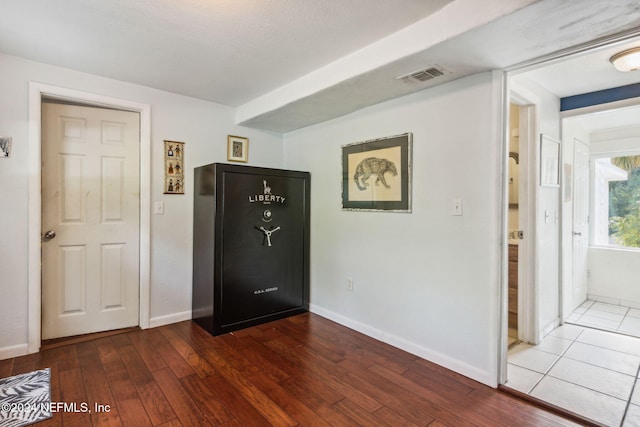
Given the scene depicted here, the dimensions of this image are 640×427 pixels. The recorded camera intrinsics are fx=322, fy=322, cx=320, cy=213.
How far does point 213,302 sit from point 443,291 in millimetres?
1869

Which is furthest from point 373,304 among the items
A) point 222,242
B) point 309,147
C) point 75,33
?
point 75,33

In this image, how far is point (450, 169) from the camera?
7.43 feet

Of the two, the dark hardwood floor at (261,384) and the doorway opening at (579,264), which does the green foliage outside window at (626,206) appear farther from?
the dark hardwood floor at (261,384)

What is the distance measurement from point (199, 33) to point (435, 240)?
6.80ft

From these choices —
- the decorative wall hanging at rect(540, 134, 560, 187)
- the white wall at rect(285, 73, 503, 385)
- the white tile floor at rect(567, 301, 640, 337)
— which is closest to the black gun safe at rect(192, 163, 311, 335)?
the white wall at rect(285, 73, 503, 385)

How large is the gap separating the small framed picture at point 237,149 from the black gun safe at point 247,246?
443mm

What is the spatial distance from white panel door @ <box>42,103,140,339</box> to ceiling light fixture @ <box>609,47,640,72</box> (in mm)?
3726

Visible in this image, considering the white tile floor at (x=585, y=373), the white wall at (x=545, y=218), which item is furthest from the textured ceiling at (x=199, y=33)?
the white tile floor at (x=585, y=373)

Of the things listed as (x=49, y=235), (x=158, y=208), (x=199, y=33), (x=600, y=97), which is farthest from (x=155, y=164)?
(x=600, y=97)

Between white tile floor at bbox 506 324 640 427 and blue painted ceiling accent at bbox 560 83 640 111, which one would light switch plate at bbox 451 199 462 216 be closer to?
white tile floor at bbox 506 324 640 427

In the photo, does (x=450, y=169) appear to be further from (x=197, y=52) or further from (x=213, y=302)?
(x=213, y=302)

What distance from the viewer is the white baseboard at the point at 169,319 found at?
2941 mm

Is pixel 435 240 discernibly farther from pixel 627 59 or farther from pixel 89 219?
pixel 89 219

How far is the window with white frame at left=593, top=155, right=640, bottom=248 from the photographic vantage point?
377 centimetres
